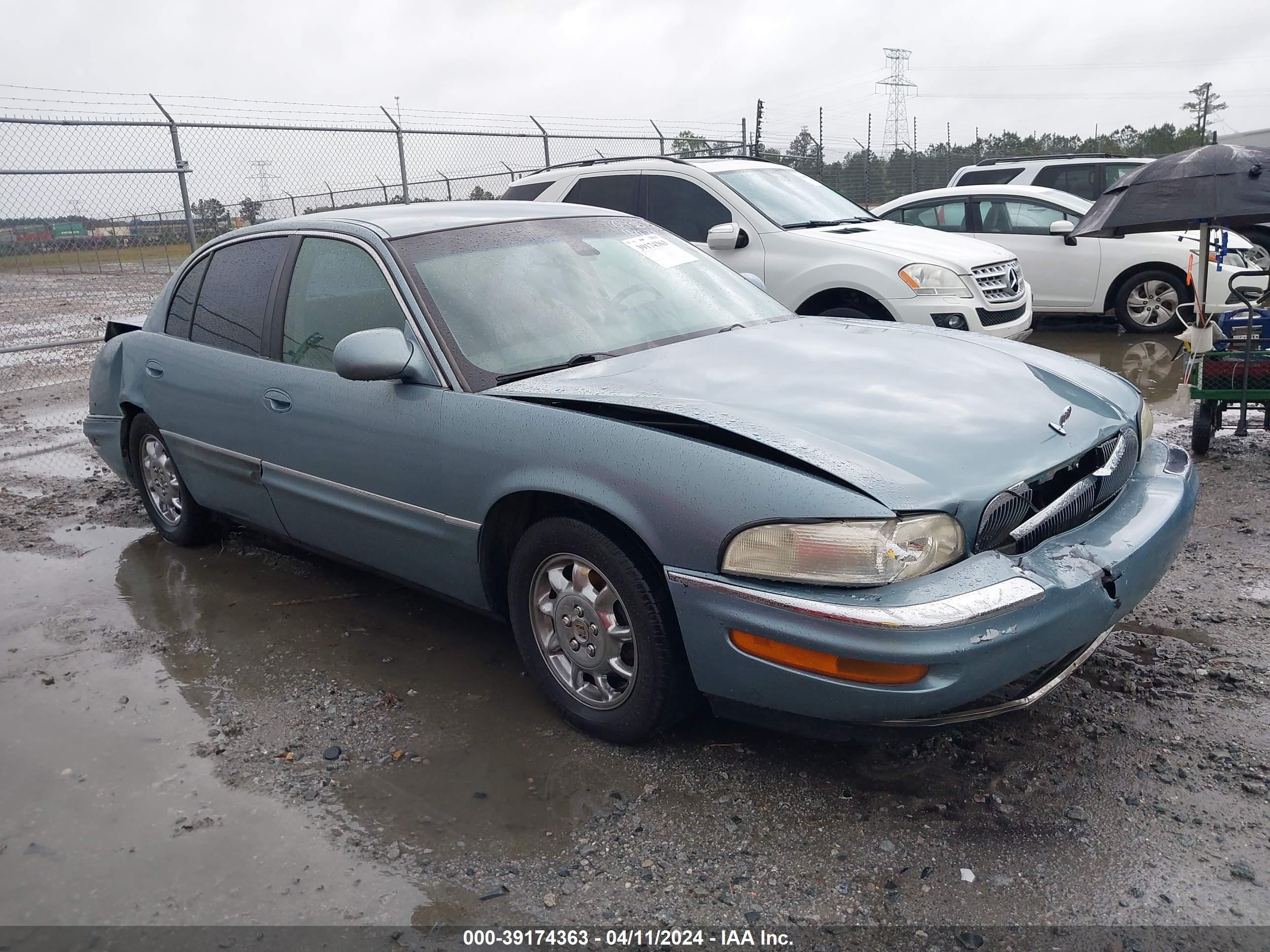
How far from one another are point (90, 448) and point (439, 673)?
493 centimetres

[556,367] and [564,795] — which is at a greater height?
[556,367]

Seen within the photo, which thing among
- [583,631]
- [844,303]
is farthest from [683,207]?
[583,631]

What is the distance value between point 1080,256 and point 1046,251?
0.32 metres

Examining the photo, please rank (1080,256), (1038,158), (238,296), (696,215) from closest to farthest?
(238,296)
(696,215)
(1080,256)
(1038,158)

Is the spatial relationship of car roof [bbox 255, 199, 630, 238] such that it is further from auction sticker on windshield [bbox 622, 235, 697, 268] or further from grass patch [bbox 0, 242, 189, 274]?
grass patch [bbox 0, 242, 189, 274]

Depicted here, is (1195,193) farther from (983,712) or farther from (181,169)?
(181,169)

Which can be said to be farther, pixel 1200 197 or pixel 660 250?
pixel 1200 197

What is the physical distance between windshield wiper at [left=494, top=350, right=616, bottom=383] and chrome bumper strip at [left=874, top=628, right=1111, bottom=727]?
1.55 metres

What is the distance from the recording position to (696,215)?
805 cm

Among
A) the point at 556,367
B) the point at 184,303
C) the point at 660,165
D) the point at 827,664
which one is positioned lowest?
the point at 827,664

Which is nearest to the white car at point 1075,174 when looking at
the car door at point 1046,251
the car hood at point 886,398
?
the car door at point 1046,251

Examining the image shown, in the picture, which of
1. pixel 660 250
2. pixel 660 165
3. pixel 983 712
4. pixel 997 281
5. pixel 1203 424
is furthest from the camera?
pixel 660 165

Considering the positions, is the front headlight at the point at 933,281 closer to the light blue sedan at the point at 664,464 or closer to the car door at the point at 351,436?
the light blue sedan at the point at 664,464

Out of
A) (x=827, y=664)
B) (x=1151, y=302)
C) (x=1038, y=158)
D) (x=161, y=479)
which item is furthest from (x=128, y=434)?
(x=1038, y=158)
